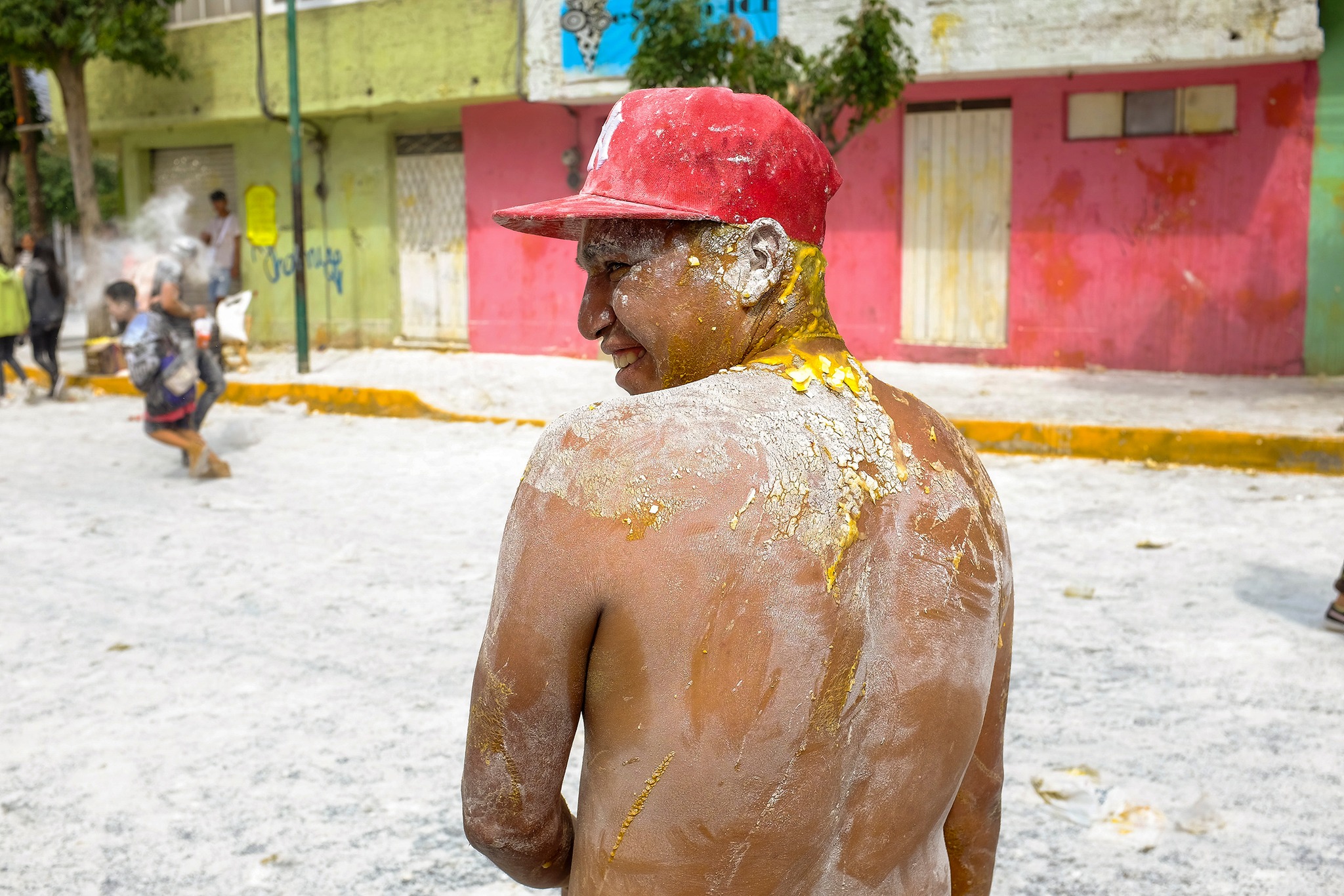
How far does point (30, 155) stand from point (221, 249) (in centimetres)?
496

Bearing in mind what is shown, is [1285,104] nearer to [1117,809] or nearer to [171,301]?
[171,301]

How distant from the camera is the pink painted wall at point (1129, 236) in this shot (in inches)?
442

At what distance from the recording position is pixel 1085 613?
191 inches

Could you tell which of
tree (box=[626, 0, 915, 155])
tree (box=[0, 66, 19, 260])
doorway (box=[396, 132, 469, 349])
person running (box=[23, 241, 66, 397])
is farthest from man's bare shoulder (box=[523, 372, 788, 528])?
tree (box=[0, 66, 19, 260])

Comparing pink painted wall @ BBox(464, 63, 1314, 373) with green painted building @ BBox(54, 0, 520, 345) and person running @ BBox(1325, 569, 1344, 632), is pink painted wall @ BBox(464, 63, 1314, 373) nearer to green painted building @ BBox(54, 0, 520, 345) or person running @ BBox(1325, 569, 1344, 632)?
green painted building @ BBox(54, 0, 520, 345)

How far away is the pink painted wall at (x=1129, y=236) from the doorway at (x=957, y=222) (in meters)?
0.12

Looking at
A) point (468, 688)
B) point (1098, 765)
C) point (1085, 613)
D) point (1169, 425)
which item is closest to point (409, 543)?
point (468, 688)

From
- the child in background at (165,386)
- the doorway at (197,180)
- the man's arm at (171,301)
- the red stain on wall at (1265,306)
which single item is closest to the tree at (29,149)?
the doorway at (197,180)

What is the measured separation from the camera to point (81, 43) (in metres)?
14.0

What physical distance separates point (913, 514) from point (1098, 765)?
8.03ft

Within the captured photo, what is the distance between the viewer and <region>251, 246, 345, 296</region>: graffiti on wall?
15.8m

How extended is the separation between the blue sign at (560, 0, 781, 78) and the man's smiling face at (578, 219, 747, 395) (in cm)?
1143

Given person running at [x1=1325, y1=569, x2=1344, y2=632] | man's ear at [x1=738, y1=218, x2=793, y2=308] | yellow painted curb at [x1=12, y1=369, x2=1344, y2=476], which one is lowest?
person running at [x1=1325, y1=569, x2=1344, y2=632]

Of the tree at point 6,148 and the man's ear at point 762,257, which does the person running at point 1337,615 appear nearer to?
the man's ear at point 762,257
